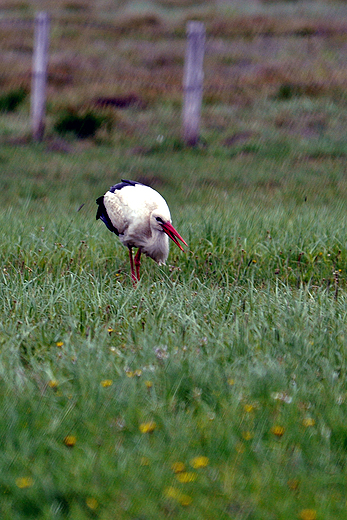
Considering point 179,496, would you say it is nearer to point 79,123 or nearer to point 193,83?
point 193,83

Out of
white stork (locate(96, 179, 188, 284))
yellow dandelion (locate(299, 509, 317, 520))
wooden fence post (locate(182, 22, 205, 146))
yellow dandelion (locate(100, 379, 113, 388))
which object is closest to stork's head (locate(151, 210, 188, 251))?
white stork (locate(96, 179, 188, 284))

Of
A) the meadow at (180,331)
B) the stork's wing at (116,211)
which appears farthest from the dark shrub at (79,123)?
the stork's wing at (116,211)

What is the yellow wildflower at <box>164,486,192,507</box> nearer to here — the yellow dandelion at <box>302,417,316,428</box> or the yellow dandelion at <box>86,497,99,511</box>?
the yellow dandelion at <box>86,497,99,511</box>

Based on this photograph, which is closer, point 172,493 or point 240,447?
point 172,493

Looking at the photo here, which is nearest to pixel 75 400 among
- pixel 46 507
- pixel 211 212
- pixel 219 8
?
pixel 46 507

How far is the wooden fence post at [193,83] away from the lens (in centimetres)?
874

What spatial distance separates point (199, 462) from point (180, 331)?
3.72 feet

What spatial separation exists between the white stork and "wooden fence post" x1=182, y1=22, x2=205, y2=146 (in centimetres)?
400

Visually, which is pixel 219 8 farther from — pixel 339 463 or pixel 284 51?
pixel 339 463

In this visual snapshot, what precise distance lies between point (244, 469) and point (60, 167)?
21.3ft

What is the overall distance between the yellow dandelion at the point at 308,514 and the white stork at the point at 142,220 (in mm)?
2749

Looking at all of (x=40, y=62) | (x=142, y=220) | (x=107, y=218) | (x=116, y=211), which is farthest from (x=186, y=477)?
(x=40, y=62)

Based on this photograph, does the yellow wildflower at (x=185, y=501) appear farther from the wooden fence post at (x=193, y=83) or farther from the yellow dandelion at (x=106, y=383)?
the wooden fence post at (x=193, y=83)

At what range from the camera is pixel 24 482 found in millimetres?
2203
